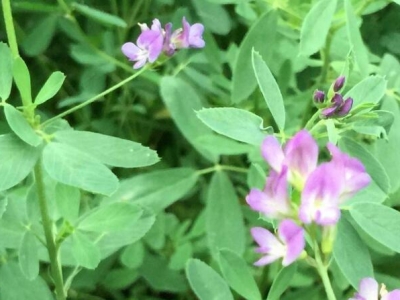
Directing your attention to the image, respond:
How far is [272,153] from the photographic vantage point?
1.87ft

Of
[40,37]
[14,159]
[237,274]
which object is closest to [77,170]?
[14,159]

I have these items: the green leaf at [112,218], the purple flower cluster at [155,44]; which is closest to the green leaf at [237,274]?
the green leaf at [112,218]

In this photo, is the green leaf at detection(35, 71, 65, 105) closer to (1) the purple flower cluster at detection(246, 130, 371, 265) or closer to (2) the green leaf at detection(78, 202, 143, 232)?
(2) the green leaf at detection(78, 202, 143, 232)

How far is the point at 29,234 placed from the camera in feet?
2.53

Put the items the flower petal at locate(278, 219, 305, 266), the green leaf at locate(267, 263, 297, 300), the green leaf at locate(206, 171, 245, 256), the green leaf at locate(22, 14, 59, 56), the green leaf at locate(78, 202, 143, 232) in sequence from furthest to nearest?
1. the green leaf at locate(22, 14, 59, 56)
2. the green leaf at locate(206, 171, 245, 256)
3. the green leaf at locate(78, 202, 143, 232)
4. the green leaf at locate(267, 263, 297, 300)
5. the flower petal at locate(278, 219, 305, 266)

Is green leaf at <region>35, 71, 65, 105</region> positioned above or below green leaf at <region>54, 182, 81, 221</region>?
above

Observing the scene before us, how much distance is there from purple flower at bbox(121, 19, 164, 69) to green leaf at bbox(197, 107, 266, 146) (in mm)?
143

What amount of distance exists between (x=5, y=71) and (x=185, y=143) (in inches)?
21.7

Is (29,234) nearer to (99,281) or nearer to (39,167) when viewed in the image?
(39,167)

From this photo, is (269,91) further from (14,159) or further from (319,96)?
(14,159)

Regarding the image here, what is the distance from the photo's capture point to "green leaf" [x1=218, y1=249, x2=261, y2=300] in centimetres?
71

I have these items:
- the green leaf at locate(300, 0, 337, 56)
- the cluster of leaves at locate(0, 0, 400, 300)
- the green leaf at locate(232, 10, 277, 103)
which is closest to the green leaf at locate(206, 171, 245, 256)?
the cluster of leaves at locate(0, 0, 400, 300)

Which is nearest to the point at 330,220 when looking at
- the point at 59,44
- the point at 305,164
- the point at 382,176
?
the point at 305,164

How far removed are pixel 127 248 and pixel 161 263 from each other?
0.07 metres
